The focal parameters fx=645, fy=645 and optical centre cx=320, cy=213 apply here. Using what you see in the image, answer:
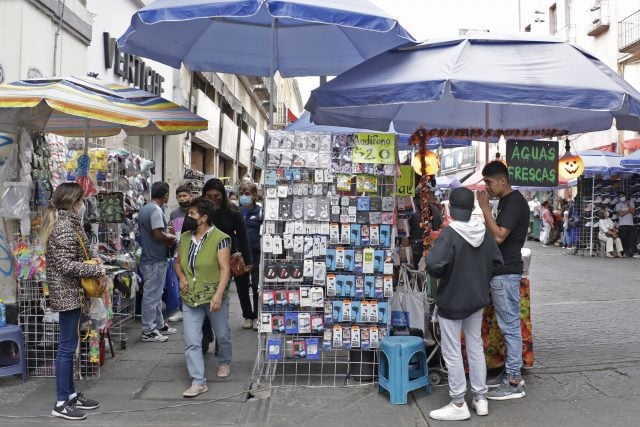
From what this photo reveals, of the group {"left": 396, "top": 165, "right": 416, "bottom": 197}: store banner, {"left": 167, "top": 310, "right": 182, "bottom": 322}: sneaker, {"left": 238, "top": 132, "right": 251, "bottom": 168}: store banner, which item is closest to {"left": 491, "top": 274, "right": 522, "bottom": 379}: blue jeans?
{"left": 396, "top": 165, "right": 416, "bottom": 197}: store banner

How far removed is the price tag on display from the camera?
5758mm

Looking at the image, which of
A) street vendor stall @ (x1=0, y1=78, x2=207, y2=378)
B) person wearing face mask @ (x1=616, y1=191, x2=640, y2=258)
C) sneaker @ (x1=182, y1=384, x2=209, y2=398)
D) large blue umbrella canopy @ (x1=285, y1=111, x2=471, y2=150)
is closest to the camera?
sneaker @ (x1=182, y1=384, x2=209, y2=398)

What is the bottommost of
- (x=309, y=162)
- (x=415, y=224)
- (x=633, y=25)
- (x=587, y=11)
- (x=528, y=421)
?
(x=528, y=421)

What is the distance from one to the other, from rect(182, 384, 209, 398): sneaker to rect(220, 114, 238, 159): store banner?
1642 centimetres

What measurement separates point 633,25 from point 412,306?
1954 cm

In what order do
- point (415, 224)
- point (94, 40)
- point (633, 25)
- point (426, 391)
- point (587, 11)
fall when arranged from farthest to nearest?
point (587, 11), point (633, 25), point (94, 40), point (415, 224), point (426, 391)

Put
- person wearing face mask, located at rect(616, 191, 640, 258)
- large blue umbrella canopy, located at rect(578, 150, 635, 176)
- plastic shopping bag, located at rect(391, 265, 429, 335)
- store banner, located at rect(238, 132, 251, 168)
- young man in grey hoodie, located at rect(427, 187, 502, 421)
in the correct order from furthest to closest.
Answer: store banner, located at rect(238, 132, 251, 168)
person wearing face mask, located at rect(616, 191, 640, 258)
large blue umbrella canopy, located at rect(578, 150, 635, 176)
plastic shopping bag, located at rect(391, 265, 429, 335)
young man in grey hoodie, located at rect(427, 187, 502, 421)

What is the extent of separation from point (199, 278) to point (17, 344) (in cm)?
184

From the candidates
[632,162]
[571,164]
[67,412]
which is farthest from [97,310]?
[632,162]

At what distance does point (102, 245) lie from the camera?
7711 mm

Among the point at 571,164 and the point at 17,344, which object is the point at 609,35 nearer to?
the point at 571,164

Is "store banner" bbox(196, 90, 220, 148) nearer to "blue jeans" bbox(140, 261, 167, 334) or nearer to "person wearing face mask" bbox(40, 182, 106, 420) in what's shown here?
"blue jeans" bbox(140, 261, 167, 334)

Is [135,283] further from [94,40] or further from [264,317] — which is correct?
[94,40]

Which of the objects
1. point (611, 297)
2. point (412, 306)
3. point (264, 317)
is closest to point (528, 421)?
point (412, 306)
